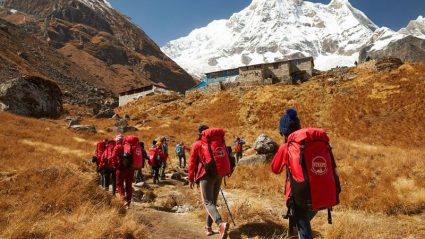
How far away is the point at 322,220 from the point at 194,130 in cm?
3408

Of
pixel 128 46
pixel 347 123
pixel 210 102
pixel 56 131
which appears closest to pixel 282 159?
pixel 56 131

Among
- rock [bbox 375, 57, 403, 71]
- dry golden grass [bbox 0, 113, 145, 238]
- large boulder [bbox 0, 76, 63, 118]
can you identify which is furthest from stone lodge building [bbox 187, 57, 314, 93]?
dry golden grass [bbox 0, 113, 145, 238]

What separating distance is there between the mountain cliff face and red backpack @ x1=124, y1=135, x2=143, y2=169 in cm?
10847

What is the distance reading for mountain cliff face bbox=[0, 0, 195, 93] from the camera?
5308 inches

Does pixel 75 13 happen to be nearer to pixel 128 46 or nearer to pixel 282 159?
pixel 128 46

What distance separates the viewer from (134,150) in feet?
34.3

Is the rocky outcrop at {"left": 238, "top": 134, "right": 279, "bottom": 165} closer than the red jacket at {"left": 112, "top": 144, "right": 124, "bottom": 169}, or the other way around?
the red jacket at {"left": 112, "top": 144, "right": 124, "bottom": 169}

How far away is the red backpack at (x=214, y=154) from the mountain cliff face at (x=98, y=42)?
11214 centimetres

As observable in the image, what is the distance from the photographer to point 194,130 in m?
42.6

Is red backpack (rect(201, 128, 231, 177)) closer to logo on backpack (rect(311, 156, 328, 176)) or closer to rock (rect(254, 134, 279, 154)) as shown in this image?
logo on backpack (rect(311, 156, 328, 176))

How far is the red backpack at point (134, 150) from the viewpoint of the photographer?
10.3 metres

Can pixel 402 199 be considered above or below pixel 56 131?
below

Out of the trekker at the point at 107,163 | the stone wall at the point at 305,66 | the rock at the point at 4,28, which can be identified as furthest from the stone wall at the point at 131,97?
the trekker at the point at 107,163

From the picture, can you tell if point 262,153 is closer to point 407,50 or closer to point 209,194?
point 209,194
